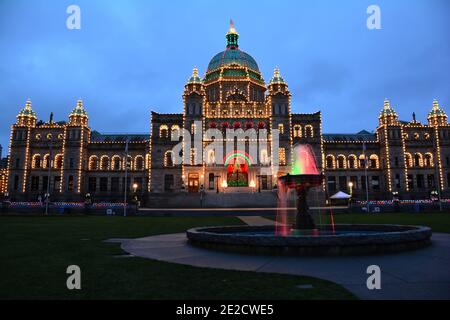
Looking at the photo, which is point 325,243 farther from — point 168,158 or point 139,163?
point 139,163

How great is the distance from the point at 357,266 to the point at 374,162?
79.0 meters

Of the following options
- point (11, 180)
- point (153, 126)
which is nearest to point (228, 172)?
point (153, 126)

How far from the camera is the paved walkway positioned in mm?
6981

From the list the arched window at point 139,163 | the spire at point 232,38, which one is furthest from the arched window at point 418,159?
the arched window at point 139,163

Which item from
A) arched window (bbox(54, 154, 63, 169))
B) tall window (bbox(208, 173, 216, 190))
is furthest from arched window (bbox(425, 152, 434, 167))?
arched window (bbox(54, 154, 63, 169))

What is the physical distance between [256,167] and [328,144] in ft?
81.0

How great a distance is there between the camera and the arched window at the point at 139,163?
8044cm

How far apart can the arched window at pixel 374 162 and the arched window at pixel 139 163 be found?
55.4 metres

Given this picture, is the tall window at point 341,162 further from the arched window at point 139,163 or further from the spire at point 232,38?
the arched window at point 139,163

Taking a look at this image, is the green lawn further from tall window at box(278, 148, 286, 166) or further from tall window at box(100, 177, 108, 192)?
tall window at box(100, 177, 108, 192)

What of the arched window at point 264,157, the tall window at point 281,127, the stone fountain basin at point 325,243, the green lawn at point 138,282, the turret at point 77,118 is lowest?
the green lawn at point 138,282

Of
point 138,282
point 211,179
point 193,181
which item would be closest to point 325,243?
point 138,282

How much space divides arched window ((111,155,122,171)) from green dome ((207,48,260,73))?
104ft

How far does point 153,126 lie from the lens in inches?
2886
